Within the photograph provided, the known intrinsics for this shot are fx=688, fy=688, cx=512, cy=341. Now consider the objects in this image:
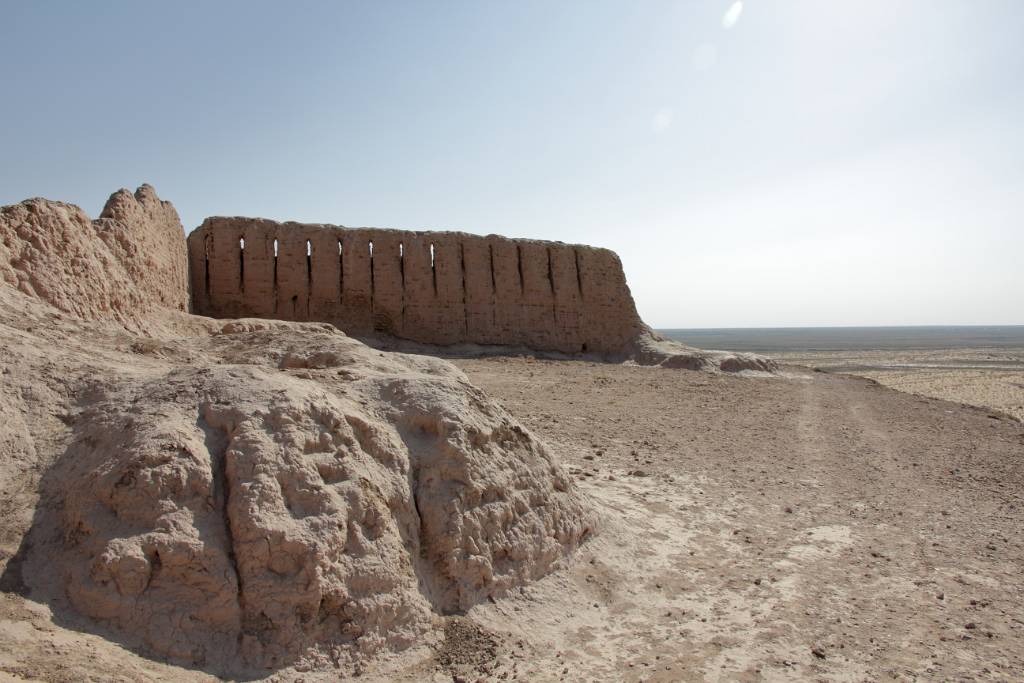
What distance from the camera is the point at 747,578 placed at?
4.75 m

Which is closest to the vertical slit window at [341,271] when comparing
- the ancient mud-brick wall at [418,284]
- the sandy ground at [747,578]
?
the ancient mud-brick wall at [418,284]

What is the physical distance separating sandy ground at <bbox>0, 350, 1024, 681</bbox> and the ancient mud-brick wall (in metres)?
6.59

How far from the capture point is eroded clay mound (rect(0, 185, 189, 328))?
5.10 meters

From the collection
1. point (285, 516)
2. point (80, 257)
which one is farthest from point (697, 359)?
point (285, 516)

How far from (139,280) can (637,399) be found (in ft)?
25.0

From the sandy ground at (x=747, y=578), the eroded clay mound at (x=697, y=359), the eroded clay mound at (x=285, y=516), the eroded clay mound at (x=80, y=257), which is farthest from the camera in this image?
the eroded clay mound at (x=697, y=359)

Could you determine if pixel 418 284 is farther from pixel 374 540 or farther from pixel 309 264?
pixel 374 540

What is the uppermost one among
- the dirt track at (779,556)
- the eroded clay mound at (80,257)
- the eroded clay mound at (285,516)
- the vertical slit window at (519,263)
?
Result: the vertical slit window at (519,263)

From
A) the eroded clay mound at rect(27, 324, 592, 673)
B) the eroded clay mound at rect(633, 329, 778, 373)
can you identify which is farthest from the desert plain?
the eroded clay mound at rect(633, 329, 778, 373)

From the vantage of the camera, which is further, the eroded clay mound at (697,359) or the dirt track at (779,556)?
the eroded clay mound at (697,359)

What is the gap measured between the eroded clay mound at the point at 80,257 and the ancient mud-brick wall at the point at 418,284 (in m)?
5.20

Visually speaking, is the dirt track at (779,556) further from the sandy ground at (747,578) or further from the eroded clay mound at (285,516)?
the eroded clay mound at (285,516)

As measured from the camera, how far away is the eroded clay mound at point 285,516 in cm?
307

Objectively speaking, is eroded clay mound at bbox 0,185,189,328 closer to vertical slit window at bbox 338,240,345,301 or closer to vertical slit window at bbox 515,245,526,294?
vertical slit window at bbox 338,240,345,301
